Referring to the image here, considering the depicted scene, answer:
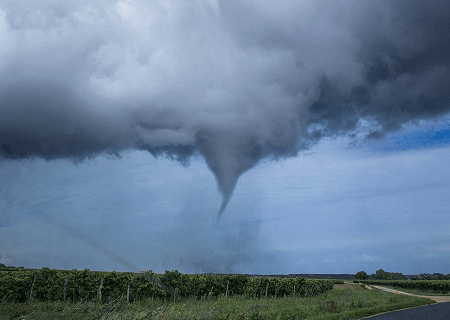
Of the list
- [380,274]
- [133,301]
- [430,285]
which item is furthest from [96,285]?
[380,274]

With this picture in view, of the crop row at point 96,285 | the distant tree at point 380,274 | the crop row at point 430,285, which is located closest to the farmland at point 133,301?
the crop row at point 96,285

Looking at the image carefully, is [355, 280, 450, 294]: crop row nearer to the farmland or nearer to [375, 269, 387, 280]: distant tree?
the farmland

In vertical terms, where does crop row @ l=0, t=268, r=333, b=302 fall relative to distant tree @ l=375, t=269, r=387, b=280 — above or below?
below

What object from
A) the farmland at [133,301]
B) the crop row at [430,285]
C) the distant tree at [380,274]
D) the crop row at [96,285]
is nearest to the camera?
the farmland at [133,301]

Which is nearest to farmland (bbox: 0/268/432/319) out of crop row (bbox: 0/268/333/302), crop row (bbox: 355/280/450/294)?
crop row (bbox: 0/268/333/302)

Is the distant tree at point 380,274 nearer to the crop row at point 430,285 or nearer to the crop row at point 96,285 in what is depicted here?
the crop row at point 430,285

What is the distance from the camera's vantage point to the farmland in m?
18.6

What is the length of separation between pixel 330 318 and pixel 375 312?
21.5 ft

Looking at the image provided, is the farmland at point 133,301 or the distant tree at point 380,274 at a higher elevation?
the distant tree at point 380,274

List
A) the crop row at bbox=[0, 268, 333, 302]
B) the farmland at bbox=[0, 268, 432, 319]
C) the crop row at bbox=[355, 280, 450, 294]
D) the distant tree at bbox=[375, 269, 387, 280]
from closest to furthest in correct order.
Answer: the farmland at bbox=[0, 268, 432, 319] → the crop row at bbox=[0, 268, 333, 302] → the crop row at bbox=[355, 280, 450, 294] → the distant tree at bbox=[375, 269, 387, 280]

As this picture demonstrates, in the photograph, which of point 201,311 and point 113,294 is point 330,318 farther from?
point 113,294

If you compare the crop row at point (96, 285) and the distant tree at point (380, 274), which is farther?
the distant tree at point (380, 274)

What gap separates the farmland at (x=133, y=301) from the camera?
1858 centimetres

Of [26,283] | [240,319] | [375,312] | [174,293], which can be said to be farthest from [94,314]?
[375,312]
